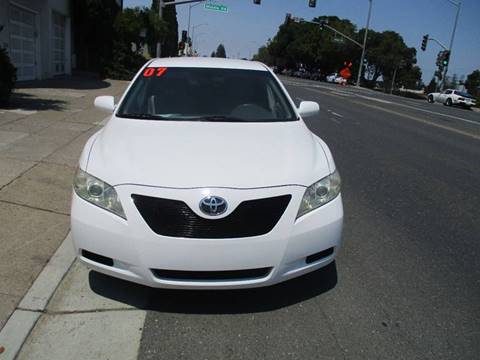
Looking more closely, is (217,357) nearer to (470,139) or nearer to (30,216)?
(30,216)

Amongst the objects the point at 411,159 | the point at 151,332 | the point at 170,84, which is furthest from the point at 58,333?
the point at 411,159

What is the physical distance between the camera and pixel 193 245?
283 cm

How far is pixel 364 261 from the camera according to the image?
421 cm

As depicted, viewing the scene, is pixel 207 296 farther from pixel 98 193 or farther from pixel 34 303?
pixel 34 303

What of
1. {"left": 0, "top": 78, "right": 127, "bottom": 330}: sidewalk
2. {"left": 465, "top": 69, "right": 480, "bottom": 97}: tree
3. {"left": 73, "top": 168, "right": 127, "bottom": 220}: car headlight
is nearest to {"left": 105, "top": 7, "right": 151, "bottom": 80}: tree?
{"left": 0, "top": 78, "right": 127, "bottom": 330}: sidewalk

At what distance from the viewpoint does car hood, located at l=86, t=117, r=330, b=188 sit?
2.99 m

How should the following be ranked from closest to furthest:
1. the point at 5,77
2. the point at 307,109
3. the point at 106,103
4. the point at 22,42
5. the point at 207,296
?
the point at 207,296, the point at 106,103, the point at 307,109, the point at 5,77, the point at 22,42

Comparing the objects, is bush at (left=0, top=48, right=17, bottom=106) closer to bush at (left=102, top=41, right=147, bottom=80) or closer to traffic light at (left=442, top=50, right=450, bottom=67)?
bush at (left=102, top=41, right=147, bottom=80)

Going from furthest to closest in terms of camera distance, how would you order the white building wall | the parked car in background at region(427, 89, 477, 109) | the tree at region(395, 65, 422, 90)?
the tree at region(395, 65, 422, 90), the parked car in background at region(427, 89, 477, 109), the white building wall

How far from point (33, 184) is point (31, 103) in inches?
290

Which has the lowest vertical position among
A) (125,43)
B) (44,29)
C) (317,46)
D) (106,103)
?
(106,103)

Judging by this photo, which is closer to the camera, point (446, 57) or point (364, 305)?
point (364, 305)

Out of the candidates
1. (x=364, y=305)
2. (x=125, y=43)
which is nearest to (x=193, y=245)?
(x=364, y=305)

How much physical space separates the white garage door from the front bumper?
16.0m
